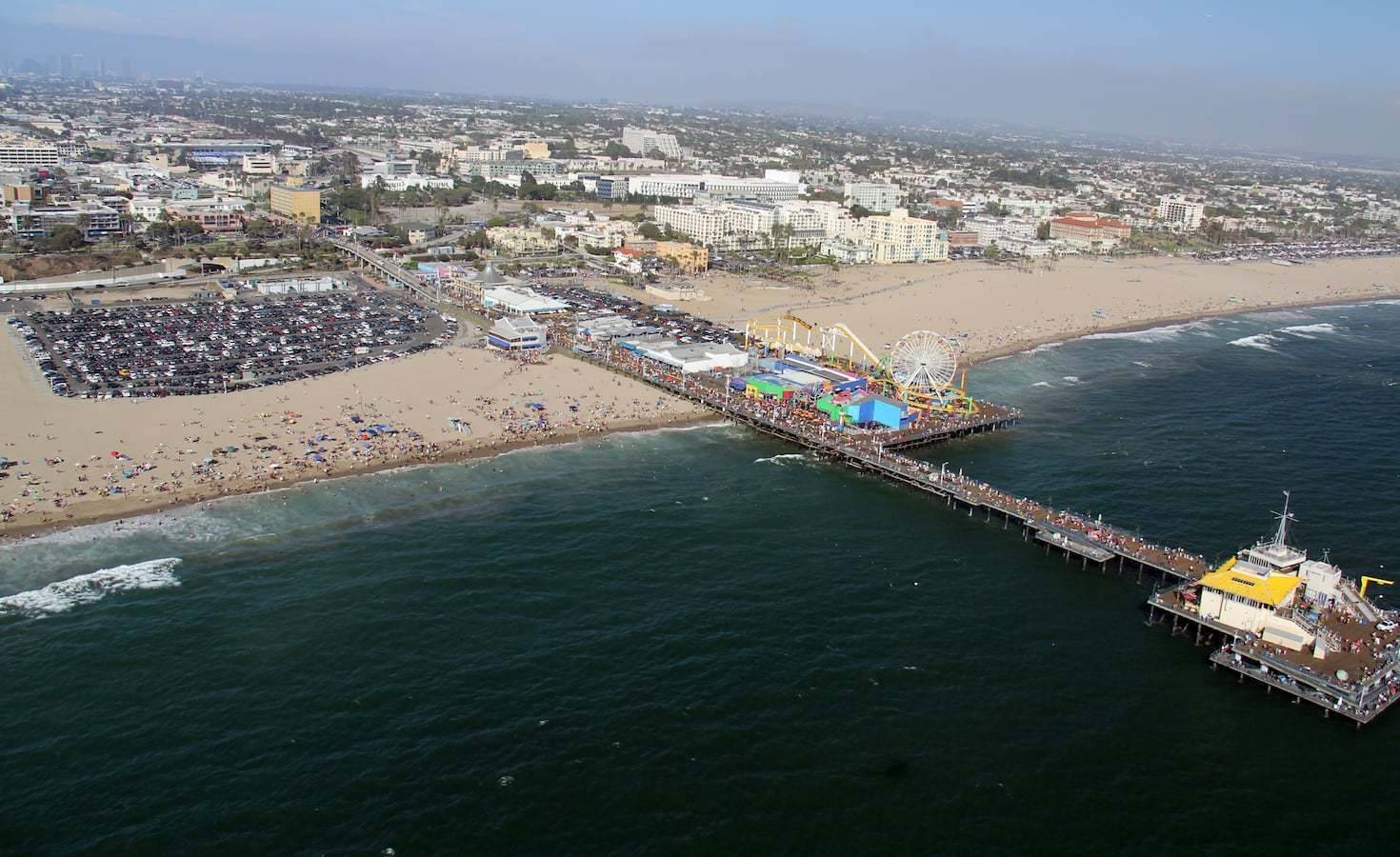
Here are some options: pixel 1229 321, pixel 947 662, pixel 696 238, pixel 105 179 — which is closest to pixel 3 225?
pixel 105 179

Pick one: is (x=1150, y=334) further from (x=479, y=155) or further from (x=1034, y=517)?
(x=479, y=155)

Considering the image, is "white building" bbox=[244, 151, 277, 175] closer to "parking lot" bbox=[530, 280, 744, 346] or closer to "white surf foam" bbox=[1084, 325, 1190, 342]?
"parking lot" bbox=[530, 280, 744, 346]

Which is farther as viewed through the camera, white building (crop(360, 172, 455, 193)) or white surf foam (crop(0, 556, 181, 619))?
white building (crop(360, 172, 455, 193))

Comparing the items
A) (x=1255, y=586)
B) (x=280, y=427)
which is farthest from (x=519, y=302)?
(x=1255, y=586)

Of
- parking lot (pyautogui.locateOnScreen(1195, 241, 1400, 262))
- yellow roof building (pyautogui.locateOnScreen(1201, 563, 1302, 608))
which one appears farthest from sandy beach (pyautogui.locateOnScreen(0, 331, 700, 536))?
parking lot (pyautogui.locateOnScreen(1195, 241, 1400, 262))

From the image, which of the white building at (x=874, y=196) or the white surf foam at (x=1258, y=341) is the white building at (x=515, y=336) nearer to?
the white surf foam at (x=1258, y=341)

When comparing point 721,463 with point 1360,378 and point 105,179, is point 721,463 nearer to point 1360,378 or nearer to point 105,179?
point 1360,378
